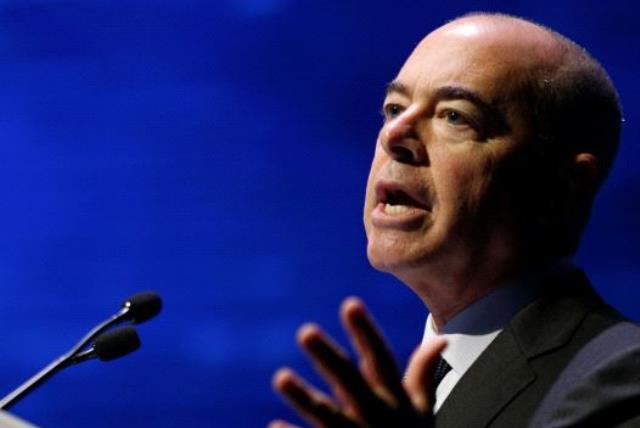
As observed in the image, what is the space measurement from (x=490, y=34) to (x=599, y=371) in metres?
0.55

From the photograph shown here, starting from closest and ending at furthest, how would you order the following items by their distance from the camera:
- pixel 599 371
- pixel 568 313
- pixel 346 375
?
1. pixel 346 375
2. pixel 599 371
3. pixel 568 313

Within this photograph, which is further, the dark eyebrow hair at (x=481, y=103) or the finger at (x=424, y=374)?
the dark eyebrow hair at (x=481, y=103)

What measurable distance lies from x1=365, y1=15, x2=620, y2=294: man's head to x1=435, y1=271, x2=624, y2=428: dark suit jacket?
0.09 m

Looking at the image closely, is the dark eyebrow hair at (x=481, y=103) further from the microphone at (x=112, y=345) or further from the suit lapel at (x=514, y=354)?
the microphone at (x=112, y=345)

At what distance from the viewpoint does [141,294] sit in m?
1.77

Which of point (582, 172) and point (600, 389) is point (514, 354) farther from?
point (582, 172)

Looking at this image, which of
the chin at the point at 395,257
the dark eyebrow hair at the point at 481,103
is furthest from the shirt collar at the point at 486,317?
the dark eyebrow hair at the point at 481,103

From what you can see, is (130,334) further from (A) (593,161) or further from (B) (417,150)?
(A) (593,161)

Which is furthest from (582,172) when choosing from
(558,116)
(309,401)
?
(309,401)

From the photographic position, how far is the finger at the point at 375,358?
34.5 inches

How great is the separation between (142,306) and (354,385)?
3.09 ft

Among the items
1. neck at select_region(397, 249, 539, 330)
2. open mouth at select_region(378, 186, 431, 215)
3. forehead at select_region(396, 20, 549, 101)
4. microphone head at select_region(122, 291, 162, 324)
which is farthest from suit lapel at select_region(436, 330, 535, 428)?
microphone head at select_region(122, 291, 162, 324)

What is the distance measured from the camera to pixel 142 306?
5.78 feet

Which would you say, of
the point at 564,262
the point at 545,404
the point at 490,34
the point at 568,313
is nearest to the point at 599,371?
the point at 545,404
